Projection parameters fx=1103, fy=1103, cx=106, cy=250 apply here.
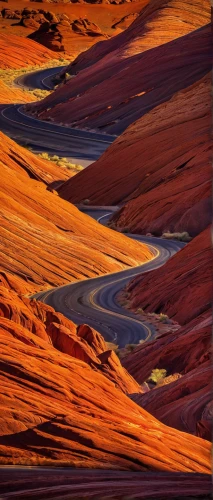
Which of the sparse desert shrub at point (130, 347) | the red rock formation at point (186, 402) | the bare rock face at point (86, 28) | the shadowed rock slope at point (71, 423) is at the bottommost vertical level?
the sparse desert shrub at point (130, 347)

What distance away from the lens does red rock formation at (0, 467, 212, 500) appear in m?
6.55

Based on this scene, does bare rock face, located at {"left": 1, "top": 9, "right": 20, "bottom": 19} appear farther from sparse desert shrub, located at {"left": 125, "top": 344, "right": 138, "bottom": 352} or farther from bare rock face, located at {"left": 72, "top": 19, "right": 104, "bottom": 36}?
sparse desert shrub, located at {"left": 125, "top": 344, "right": 138, "bottom": 352}

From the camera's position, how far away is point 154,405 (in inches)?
618

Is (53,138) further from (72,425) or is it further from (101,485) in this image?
(101,485)

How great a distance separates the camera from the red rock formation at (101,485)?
258 inches

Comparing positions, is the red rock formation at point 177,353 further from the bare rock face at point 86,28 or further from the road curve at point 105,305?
the bare rock face at point 86,28

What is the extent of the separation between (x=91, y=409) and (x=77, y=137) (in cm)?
6817

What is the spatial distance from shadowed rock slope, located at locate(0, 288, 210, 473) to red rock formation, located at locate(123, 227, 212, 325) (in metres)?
15.0

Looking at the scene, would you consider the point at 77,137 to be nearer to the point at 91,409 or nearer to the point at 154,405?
the point at 154,405

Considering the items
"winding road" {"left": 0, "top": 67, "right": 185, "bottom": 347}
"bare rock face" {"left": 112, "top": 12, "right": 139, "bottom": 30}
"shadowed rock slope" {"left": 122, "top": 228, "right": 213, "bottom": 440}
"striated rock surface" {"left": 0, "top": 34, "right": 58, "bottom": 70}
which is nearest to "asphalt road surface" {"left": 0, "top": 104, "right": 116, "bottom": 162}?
"winding road" {"left": 0, "top": 67, "right": 185, "bottom": 347}

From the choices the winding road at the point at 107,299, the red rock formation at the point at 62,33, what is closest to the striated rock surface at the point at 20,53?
the red rock formation at the point at 62,33

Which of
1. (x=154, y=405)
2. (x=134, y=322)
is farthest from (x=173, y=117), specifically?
(x=154, y=405)

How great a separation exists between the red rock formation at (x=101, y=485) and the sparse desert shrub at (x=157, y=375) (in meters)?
11.4

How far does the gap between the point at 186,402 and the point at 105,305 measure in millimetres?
19357
